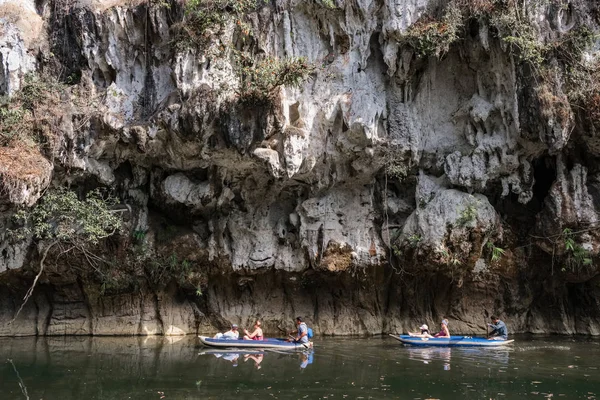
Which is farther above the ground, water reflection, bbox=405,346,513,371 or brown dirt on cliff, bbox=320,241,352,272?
brown dirt on cliff, bbox=320,241,352,272

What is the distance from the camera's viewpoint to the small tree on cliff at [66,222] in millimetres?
18234

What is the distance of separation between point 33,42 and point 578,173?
18.6 m

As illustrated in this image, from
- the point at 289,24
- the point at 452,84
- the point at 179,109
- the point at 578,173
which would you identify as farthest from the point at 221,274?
the point at 578,173

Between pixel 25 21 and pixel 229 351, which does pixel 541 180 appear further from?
pixel 25 21

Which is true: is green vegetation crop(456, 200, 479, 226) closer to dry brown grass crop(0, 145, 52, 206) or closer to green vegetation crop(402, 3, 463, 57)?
green vegetation crop(402, 3, 463, 57)

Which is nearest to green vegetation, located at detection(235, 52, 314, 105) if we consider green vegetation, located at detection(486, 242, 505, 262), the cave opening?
green vegetation, located at detection(486, 242, 505, 262)

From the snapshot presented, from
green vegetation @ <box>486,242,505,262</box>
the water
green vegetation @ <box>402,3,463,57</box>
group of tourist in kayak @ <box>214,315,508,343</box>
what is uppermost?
green vegetation @ <box>402,3,463,57</box>

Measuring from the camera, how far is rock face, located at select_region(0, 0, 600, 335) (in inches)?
715

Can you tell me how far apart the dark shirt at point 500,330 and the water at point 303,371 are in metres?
0.54

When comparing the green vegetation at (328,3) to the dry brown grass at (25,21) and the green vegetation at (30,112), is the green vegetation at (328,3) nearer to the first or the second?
the green vegetation at (30,112)

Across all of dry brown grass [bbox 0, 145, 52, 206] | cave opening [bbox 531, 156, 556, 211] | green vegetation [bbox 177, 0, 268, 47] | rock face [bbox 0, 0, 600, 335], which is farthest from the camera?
cave opening [bbox 531, 156, 556, 211]

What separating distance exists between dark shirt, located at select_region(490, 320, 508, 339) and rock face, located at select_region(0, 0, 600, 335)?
6.32 feet

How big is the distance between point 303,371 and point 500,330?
7.53 metres

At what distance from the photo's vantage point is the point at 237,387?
472 inches
